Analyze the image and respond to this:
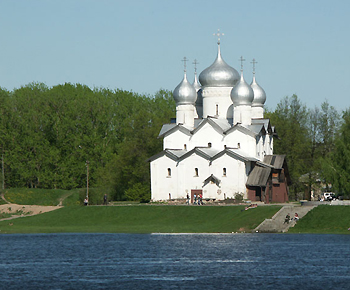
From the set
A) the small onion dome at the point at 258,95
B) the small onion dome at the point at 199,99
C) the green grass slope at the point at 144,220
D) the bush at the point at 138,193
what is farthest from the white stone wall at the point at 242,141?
the green grass slope at the point at 144,220

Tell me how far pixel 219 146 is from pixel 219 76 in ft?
22.7

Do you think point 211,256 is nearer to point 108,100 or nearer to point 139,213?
point 139,213

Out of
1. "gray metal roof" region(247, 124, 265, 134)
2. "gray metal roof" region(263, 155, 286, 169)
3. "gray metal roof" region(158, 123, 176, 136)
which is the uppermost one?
"gray metal roof" region(158, 123, 176, 136)

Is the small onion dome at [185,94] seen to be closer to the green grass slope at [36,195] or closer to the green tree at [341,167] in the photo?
the green tree at [341,167]

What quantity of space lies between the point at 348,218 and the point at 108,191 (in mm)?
30796

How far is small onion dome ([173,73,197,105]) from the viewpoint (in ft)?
254

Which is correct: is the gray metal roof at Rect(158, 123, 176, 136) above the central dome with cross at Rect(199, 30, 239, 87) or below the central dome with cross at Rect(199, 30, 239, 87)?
below

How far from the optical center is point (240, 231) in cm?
5447

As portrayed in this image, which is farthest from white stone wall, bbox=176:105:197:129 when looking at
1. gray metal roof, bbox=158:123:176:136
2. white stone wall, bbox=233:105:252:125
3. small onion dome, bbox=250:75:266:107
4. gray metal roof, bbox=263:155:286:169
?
gray metal roof, bbox=263:155:286:169

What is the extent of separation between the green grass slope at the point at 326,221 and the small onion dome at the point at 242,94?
2035 cm

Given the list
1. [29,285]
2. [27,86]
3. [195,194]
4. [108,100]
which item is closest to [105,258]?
[29,285]

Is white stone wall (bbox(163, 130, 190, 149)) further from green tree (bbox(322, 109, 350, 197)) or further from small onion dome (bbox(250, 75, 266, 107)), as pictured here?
green tree (bbox(322, 109, 350, 197))

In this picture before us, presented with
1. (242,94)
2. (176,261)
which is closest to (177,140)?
(242,94)

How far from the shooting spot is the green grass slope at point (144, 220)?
56.4 m
